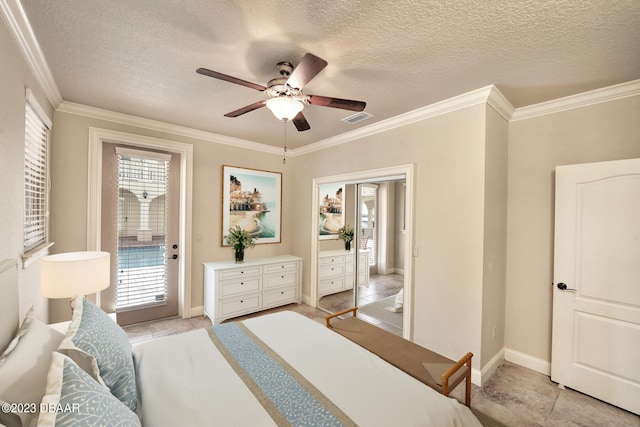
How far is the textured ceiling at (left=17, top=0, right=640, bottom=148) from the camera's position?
4.79ft

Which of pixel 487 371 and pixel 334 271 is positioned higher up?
pixel 334 271

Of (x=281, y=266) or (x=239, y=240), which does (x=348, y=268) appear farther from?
(x=239, y=240)

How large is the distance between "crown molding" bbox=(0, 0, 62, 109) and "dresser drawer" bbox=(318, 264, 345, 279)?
12.0ft

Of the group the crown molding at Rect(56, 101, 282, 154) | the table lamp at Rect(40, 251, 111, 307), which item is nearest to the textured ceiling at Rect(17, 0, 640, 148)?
the crown molding at Rect(56, 101, 282, 154)

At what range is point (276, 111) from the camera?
6.17 ft

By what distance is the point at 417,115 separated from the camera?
282 centimetres

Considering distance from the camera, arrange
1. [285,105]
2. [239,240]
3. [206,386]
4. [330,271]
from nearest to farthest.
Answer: [206,386]
[285,105]
[239,240]
[330,271]

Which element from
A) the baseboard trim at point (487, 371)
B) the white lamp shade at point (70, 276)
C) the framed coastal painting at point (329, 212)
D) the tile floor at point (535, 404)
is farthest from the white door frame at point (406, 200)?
the white lamp shade at point (70, 276)

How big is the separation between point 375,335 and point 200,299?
8.44ft

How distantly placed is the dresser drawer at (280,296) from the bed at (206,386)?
2193 millimetres

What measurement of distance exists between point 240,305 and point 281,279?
708 mm

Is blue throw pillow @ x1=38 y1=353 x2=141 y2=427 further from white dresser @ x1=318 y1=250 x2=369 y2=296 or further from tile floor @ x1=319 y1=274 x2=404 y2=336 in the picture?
white dresser @ x1=318 y1=250 x2=369 y2=296

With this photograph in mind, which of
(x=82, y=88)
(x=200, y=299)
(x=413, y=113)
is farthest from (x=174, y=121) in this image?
(x=413, y=113)

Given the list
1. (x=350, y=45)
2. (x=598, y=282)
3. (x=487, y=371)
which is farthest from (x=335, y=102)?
(x=487, y=371)
